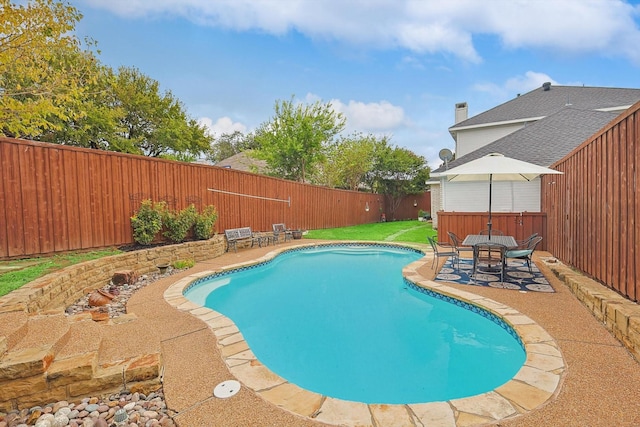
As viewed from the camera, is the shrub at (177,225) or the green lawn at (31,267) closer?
the green lawn at (31,267)

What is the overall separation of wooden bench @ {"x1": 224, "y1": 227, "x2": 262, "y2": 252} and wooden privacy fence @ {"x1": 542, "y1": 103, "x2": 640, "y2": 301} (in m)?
8.38

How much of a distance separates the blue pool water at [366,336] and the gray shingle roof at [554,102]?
1286 cm

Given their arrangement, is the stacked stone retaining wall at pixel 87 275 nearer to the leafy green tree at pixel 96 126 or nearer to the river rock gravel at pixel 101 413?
the river rock gravel at pixel 101 413

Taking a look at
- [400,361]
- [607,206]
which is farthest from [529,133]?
[400,361]

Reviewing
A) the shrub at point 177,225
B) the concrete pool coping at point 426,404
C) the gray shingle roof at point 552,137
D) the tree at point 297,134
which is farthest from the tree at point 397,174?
the concrete pool coping at point 426,404

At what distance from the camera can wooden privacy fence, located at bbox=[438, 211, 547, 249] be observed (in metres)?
8.96

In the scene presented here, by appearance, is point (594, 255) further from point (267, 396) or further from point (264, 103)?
point (264, 103)

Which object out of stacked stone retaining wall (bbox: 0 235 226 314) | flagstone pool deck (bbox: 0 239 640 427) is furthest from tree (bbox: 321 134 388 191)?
flagstone pool deck (bbox: 0 239 640 427)

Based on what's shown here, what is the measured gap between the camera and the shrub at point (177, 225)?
7859mm

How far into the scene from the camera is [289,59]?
13031 millimetres

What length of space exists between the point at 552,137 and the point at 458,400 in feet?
39.1

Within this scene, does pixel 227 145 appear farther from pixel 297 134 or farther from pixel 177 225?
pixel 177 225

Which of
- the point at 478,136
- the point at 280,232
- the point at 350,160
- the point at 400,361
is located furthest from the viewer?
the point at 350,160

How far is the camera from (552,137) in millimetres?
10961
